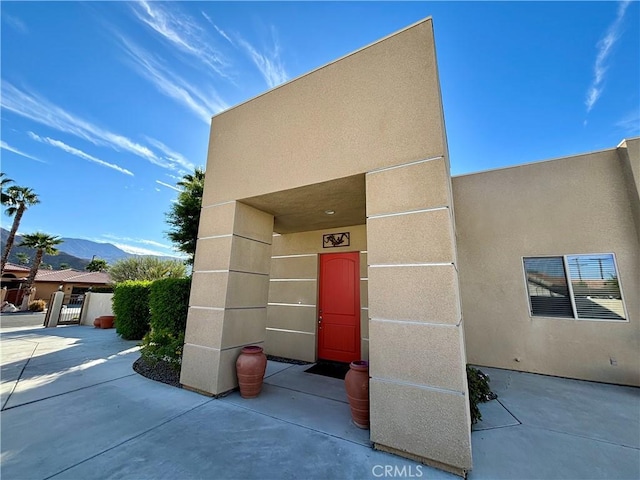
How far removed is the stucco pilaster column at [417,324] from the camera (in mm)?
2408

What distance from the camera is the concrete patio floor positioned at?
229cm

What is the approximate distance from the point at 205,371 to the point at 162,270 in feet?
35.3

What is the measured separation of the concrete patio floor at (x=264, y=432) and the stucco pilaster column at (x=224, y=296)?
17.9 inches

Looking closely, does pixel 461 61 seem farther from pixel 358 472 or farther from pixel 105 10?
pixel 105 10

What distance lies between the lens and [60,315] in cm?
1159

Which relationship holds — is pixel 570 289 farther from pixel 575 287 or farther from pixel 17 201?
pixel 17 201

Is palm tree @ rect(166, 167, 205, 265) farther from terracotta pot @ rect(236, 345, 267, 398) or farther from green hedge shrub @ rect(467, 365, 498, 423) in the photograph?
green hedge shrub @ rect(467, 365, 498, 423)

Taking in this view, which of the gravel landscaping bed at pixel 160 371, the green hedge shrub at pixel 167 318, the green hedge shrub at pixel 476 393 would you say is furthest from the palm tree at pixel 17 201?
the green hedge shrub at pixel 476 393

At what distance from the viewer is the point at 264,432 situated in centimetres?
291

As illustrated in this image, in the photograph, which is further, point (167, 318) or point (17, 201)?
point (17, 201)

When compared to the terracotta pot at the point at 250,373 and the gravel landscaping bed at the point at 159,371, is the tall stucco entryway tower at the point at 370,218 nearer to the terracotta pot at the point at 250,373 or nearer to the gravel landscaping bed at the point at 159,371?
the terracotta pot at the point at 250,373

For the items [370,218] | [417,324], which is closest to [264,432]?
[417,324]

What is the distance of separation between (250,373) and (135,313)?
7.11 m

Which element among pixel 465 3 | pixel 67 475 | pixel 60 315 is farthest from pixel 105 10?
pixel 60 315
